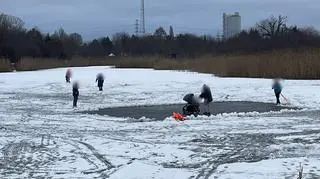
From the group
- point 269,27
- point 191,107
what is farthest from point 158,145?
point 269,27

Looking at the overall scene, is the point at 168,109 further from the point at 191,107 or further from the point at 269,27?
the point at 269,27

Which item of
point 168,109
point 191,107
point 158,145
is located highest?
point 191,107

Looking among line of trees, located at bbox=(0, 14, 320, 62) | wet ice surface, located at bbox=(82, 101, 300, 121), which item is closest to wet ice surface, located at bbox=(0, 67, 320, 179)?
wet ice surface, located at bbox=(82, 101, 300, 121)

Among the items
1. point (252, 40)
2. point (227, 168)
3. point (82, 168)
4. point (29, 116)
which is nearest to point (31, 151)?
point (82, 168)

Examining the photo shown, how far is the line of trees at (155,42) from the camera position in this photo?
329 feet

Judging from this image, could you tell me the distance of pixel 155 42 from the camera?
133500 millimetres

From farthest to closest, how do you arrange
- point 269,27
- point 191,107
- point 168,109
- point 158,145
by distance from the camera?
1. point 269,27
2. point 168,109
3. point 191,107
4. point 158,145

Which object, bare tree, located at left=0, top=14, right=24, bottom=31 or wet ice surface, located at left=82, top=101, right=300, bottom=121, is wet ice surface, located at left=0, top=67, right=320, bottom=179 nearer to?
wet ice surface, located at left=82, top=101, right=300, bottom=121

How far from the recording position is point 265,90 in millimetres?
33344

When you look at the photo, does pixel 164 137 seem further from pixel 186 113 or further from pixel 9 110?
pixel 9 110

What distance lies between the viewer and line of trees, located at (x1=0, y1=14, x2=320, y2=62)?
100188mm

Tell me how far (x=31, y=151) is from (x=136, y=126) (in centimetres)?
564

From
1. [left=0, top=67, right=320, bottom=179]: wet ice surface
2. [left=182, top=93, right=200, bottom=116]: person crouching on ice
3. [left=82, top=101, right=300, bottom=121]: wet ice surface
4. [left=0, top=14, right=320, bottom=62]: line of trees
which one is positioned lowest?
[left=82, top=101, right=300, bottom=121]: wet ice surface

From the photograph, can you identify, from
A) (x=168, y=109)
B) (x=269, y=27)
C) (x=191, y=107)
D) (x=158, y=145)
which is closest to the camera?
(x=158, y=145)
